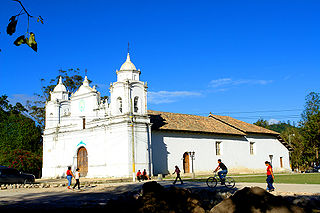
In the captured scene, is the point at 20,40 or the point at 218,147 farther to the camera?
the point at 218,147

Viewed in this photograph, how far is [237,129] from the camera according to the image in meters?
40.6

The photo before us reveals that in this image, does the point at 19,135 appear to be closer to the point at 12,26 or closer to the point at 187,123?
the point at 187,123

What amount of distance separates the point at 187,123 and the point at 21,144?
1823 centimetres

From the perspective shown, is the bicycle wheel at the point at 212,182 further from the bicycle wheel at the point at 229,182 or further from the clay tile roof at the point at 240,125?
the clay tile roof at the point at 240,125

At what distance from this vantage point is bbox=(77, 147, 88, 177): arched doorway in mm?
32375

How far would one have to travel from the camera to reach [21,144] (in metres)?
37.8

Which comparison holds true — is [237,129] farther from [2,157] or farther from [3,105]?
[3,105]

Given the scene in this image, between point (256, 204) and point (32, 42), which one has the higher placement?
point (32, 42)

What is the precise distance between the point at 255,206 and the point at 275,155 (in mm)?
37978

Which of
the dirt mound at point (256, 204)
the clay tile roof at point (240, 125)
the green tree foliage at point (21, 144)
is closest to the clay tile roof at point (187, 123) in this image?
the clay tile roof at point (240, 125)

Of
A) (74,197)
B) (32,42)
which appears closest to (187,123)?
(74,197)

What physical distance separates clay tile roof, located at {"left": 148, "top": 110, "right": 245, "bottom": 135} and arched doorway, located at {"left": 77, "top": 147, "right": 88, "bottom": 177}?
7126 millimetres

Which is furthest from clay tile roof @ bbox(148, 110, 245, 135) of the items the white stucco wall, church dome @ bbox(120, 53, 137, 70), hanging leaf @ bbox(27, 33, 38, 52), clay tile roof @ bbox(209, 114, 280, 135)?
hanging leaf @ bbox(27, 33, 38, 52)

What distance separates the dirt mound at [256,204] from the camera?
7.91 metres
